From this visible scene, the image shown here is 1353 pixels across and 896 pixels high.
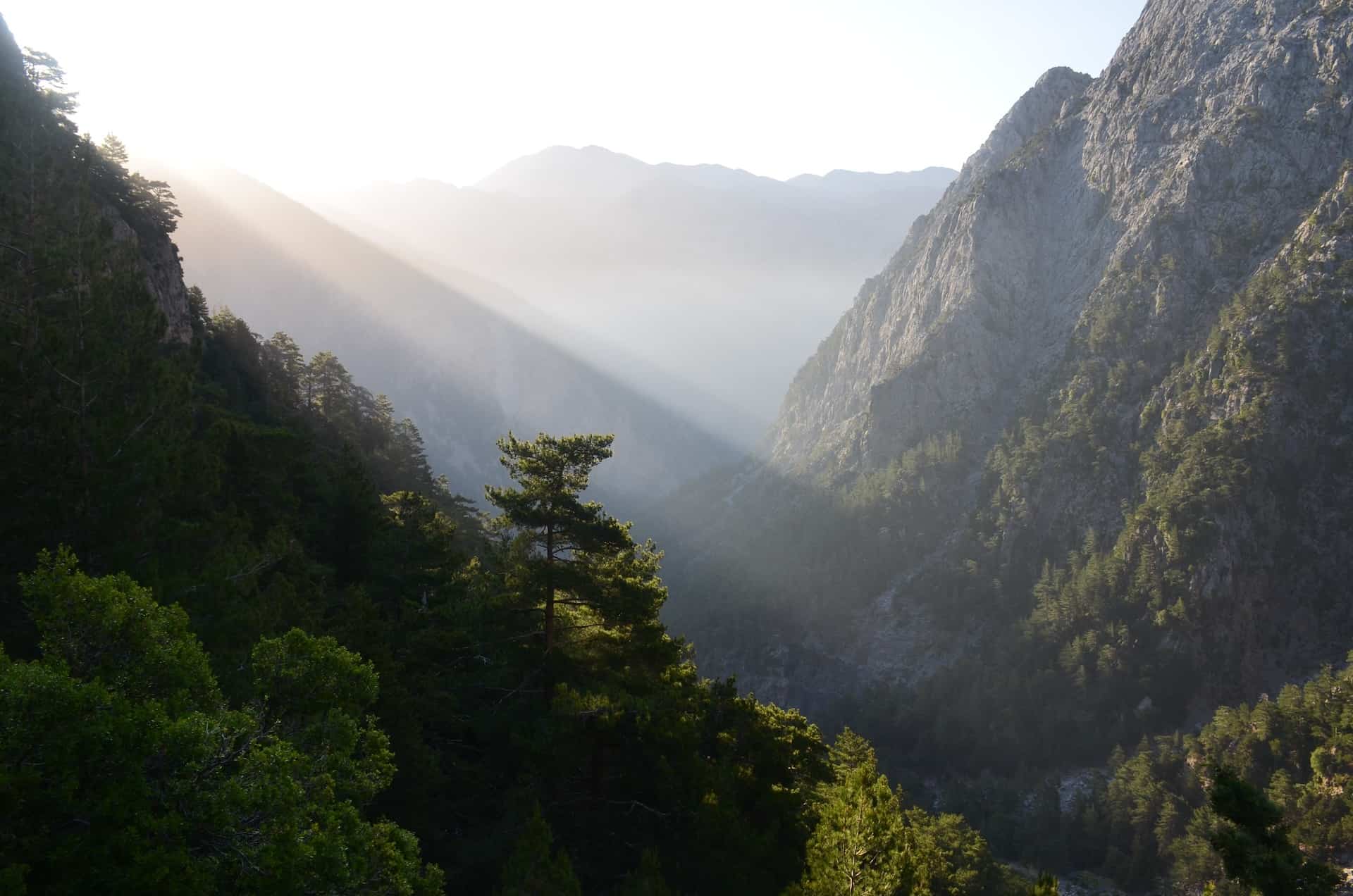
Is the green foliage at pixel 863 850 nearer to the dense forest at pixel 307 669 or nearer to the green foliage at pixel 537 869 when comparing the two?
the dense forest at pixel 307 669

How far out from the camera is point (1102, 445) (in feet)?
415

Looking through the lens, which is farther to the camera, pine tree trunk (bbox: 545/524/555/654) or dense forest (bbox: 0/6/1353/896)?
pine tree trunk (bbox: 545/524/555/654)

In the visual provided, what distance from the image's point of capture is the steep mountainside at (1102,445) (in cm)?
10756

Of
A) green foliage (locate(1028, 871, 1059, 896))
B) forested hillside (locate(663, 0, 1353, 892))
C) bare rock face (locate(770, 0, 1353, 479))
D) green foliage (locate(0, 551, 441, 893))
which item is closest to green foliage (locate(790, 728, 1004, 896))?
green foliage (locate(1028, 871, 1059, 896))

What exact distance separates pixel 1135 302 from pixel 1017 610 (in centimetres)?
6184

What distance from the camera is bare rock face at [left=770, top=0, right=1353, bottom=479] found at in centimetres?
12088

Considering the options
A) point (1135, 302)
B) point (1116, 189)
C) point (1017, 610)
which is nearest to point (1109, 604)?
point (1017, 610)

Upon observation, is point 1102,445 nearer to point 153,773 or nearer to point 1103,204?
point 1103,204

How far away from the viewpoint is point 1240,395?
4370 inches

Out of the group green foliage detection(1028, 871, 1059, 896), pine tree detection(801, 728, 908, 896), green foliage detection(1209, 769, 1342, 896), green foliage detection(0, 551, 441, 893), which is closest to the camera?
green foliage detection(0, 551, 441, 893)

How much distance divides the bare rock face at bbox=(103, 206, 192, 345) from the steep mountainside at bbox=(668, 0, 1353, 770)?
366 feet

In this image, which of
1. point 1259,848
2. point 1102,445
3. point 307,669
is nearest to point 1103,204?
point 1102,445

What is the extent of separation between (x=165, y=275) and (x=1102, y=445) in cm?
13834

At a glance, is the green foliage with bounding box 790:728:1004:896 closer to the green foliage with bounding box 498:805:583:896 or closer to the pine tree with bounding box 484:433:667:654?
the green foliage with bounding box 498:805:583:896
